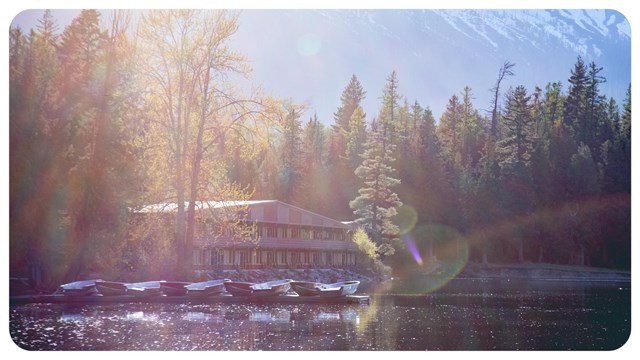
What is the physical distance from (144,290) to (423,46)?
42.7 ft

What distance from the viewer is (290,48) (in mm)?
20453

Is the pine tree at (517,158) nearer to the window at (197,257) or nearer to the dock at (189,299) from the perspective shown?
the window at (197,257)

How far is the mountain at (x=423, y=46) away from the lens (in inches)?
693

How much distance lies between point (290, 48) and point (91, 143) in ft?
29.0

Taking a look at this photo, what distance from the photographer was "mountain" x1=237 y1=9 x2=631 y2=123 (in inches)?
693

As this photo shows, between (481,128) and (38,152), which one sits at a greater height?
(481,128)

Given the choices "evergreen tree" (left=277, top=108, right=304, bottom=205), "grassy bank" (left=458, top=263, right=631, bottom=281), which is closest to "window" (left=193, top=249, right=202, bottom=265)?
"evergreen tree" (left=277, top=108, right=304, bottom=205)

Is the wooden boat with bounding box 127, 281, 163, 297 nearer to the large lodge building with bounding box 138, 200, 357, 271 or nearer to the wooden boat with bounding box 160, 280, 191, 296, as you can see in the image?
the wooden boat with bounding box 160, 280, 191, 296

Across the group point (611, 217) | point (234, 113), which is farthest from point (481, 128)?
point (234, 113)

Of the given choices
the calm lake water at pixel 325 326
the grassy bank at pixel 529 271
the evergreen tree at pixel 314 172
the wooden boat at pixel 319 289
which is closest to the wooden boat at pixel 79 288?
the calm lake water at pixel 325 326

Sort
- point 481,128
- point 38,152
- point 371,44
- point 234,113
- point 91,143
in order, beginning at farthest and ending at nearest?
point 481,128
point 234,113
point 91,143
point 38,152
point 371,44

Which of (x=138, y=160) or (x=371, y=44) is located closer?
(x=371, y=44)

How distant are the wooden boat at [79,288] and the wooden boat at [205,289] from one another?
324 centimetres
